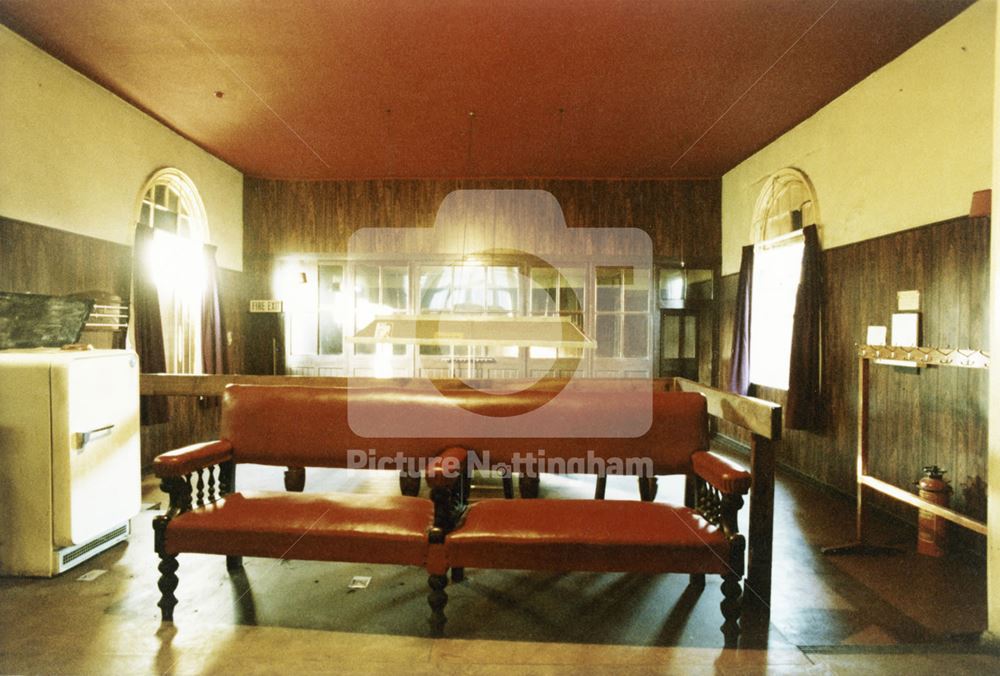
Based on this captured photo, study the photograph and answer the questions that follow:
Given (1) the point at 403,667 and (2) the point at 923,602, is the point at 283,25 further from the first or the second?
(2) the point at 923,602

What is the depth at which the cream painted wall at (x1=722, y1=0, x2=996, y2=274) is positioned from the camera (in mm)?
3180

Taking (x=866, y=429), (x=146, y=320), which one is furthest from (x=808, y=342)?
(x=146, y=320)

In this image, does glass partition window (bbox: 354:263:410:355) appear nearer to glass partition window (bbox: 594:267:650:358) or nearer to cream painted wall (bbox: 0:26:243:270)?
cream painted wall (bbox: 0:26:243:270)

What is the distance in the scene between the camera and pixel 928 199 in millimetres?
3539

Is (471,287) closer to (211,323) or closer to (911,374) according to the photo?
(211,323)

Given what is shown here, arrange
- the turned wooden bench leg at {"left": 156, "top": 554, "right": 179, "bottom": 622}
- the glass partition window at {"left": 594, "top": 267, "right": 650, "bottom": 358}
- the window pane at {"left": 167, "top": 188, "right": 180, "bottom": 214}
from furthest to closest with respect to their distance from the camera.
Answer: the glass partition window at {"left": 594, "top": 267, "right": 650, "bottom": 358}
the window pane at {"left": 167, "top": 188, "right": 180, "bottom": 214}
the turned wooden bench leg at {"left": 156, "top": 554, "right": 179, "bottom": 622}

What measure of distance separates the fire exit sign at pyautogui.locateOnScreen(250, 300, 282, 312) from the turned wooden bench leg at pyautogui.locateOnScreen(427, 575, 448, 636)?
5.69 m

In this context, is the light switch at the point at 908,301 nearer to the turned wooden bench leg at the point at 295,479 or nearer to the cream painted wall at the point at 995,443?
the cream painted wall at the point at 995,443

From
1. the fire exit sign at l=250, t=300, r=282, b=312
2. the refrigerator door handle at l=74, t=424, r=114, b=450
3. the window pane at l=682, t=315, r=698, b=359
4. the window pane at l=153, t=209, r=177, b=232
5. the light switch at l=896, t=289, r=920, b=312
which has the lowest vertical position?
the refrigerator door handle at l=74, t=424, r=114, b=450

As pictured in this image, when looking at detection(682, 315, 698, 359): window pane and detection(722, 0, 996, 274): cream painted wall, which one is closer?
detection(722, 0, 996, 274): cream painted wall

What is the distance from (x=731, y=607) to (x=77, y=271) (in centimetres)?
500

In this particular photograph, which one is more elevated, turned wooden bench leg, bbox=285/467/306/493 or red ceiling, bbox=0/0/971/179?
red ceiling, bbox=0/0/971/179

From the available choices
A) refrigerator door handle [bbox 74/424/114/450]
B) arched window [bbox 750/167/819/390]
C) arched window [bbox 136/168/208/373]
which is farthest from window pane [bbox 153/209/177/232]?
arched window [bbox 750/167/819/390]

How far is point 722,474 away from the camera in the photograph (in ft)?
7.39
